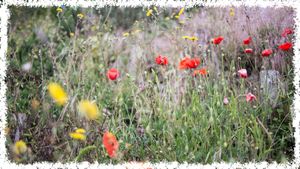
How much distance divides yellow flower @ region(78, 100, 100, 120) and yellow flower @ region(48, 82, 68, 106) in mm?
112

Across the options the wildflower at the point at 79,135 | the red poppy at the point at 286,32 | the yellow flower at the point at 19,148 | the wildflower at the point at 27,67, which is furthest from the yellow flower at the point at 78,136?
the red poppy at the point at 286,32

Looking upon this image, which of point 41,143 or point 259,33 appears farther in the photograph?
point 259,33

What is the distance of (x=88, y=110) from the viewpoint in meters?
2.35

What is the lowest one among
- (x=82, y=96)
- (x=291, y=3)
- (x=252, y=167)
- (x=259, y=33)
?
(x=252, y=167)

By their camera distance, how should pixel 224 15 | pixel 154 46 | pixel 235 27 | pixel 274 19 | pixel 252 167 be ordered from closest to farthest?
1. pixel 252 167
2. pixel 274 19
3. pixel 235 27
4. pixel 224 15
5. pixel 154 46

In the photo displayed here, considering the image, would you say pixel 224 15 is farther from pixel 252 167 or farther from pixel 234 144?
pixel 252 167

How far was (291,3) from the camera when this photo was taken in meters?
2.38

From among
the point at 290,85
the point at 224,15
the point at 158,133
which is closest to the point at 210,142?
the point at 158,133

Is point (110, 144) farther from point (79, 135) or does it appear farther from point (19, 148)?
point (19, 148)

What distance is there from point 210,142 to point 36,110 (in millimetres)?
994

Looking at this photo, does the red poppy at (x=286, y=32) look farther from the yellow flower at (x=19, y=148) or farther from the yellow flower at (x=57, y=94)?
the yellow flower at (x=19, y=148)

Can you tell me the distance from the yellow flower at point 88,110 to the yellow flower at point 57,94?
0.37 feet

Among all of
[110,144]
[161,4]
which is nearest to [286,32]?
[161,4]

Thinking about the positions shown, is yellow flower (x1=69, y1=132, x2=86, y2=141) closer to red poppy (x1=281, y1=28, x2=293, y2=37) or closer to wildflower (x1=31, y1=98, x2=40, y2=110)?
wildflower (x1=31, y1=98, x2=40, y2=110)
